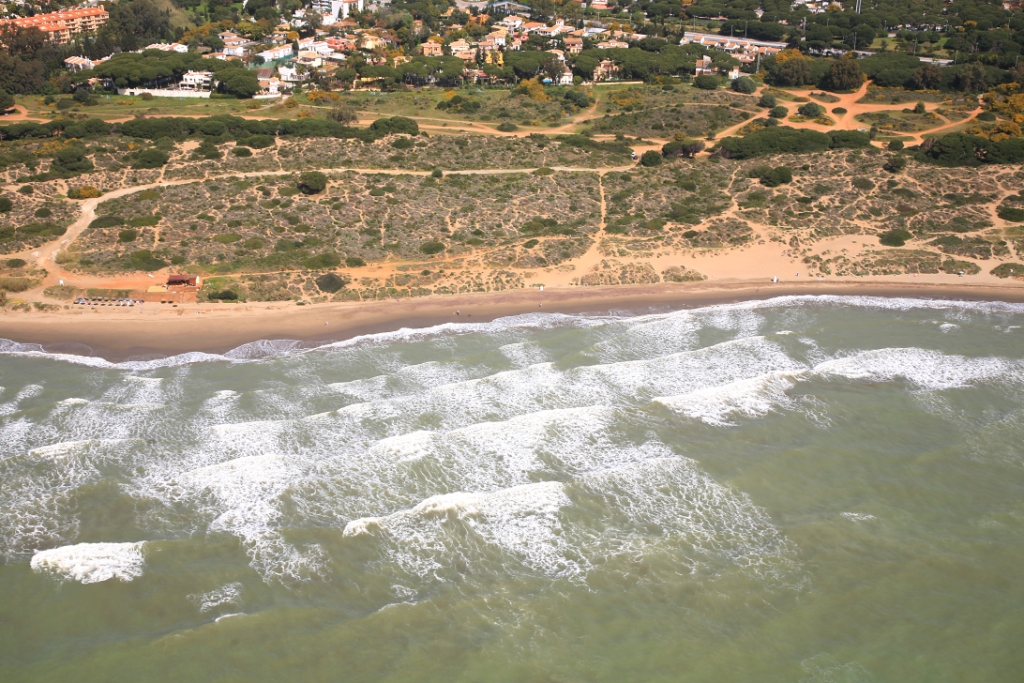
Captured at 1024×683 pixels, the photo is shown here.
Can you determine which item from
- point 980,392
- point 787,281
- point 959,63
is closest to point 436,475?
point 980,392

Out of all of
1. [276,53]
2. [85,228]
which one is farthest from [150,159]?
[276,53]

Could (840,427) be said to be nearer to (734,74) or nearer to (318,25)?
(734,74)

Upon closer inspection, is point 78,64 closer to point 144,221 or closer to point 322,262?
point 144,221

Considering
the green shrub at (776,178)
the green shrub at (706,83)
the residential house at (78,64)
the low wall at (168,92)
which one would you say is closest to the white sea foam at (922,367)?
the green shrub at (776,178)

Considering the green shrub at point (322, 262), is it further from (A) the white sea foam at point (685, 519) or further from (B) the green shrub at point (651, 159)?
(B) the green shrub at point (651, 159)

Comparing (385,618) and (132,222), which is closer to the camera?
(385,618)

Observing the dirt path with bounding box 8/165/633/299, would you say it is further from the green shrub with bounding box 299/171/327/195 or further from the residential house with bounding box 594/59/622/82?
the residential house with bounding box 594/59/622/82
